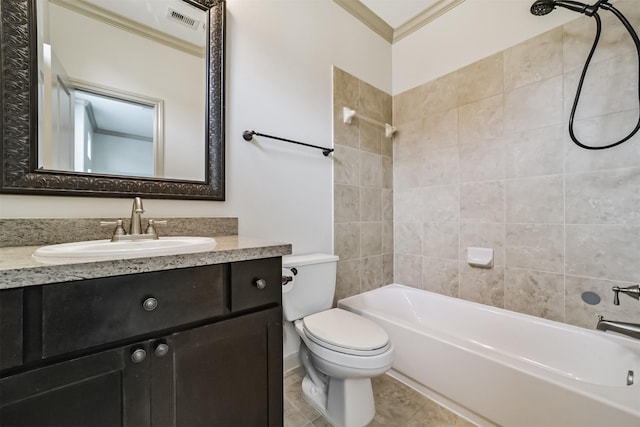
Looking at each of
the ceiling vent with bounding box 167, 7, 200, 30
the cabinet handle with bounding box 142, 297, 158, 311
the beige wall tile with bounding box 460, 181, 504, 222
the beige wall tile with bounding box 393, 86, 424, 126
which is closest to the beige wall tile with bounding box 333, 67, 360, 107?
the beige wall tile with bounding box 393, 86, 424, 126

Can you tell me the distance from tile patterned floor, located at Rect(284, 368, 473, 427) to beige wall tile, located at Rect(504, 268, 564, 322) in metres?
0.78

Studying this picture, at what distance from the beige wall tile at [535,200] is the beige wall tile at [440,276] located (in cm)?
51

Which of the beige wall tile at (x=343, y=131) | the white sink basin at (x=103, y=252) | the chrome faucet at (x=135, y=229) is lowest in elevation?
the white sink basin at (x=103, y=252)

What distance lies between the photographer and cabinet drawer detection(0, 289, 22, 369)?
0.49 meters

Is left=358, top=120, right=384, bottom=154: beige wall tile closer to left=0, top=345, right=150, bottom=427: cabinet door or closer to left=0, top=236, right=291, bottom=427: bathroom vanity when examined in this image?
left=0, top=236, right=291, bottom=427: bathroom vanity

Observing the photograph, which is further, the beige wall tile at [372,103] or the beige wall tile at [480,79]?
the beige wall tile at [372,103]

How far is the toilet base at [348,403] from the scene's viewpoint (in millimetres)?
1195

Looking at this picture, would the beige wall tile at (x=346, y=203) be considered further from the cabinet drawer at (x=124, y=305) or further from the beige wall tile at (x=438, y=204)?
the cabinet drawer at (x=124, y=305)

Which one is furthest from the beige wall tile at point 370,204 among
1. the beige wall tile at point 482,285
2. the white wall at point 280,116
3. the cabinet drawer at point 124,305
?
→ the cabinet drawer at point 124,305

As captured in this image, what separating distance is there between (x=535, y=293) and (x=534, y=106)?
3.70ft

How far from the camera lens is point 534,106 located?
1553mm

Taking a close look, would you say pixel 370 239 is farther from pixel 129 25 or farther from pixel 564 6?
pixel 129 25

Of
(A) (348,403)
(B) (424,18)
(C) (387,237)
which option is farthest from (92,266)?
(B) (424,18)

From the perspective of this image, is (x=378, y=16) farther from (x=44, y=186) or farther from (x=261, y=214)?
(x=44, y=186)
